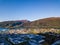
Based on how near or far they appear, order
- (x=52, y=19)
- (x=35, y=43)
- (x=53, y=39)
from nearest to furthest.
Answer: (x=35, y=43) < (x=53, y=39) < (x=52, y=19)

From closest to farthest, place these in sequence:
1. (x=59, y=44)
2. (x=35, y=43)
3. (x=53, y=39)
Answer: (x=59, y=44) < (x=35, y=43) < (x=53, y=39)

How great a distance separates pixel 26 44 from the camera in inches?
207

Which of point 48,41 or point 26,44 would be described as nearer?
point 26,44

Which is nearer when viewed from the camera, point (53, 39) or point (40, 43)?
point (40, 43)

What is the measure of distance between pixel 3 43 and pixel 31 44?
997mm

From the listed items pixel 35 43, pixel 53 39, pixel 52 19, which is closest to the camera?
pixel 35 43

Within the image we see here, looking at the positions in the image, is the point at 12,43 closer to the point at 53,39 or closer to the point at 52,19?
the point at 53,39

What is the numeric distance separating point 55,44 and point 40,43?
600 mm

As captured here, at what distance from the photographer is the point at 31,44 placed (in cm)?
530

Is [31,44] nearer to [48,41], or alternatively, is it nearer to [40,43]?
[40,43]

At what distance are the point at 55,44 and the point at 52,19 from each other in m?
36.6

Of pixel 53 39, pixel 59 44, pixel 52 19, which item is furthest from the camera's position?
pixel 52 19

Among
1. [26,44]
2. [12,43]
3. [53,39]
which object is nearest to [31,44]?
[26,44]

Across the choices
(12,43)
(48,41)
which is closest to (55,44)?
(48,41)
